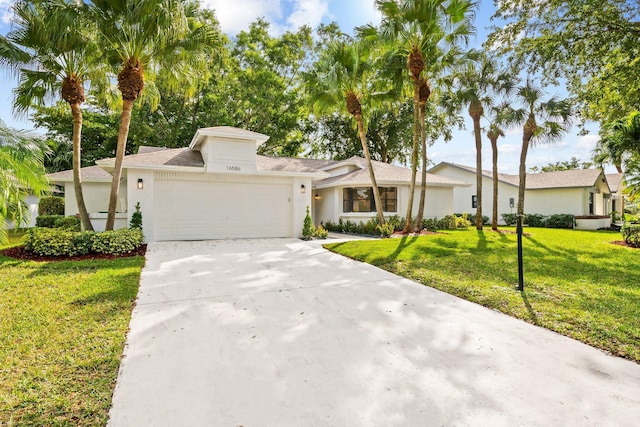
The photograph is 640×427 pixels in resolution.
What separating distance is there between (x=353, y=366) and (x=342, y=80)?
451 inches

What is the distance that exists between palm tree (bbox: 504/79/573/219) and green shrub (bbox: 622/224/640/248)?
3277 mm

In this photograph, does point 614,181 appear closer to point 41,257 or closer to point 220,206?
point 220,206

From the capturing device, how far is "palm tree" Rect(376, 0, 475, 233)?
10812 millimetres

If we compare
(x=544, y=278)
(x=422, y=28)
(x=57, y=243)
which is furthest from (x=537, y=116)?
(x=57, y=243)

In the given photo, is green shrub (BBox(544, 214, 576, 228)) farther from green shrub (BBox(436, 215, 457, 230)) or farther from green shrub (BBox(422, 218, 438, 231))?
green shrub (BBox(422, 218, 438, 231))

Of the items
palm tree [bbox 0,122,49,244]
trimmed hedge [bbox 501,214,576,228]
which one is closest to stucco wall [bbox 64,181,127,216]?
palm tree [bbox 0,122,49,244]

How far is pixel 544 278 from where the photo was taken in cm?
619

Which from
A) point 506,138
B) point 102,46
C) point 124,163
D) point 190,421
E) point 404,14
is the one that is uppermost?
point 404,14

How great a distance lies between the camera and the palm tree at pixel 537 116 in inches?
524

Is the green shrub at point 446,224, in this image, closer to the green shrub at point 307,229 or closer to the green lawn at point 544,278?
the green lawn at point 544,278

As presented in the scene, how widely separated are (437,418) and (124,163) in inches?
438

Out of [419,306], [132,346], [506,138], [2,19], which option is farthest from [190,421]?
[506,138]

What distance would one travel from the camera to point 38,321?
394cm

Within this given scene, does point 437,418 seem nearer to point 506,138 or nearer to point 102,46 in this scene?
point 102,46
